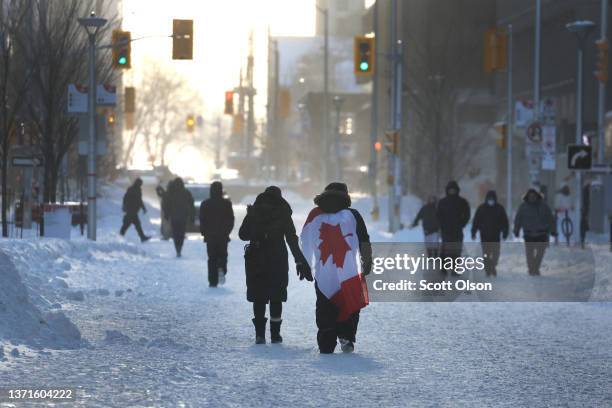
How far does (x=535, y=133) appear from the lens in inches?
1288

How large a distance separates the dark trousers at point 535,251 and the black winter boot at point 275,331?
1067 cm

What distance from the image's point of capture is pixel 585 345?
13.2 meters

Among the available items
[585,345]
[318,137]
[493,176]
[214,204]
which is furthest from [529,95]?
[585,345]

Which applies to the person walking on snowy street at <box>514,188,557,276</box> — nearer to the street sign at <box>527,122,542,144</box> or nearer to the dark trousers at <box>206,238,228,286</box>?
the dark trousers at <box>206,238,228,286</box>

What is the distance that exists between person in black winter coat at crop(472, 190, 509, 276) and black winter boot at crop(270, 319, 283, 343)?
9.88 meters

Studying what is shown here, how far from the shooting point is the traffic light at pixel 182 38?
98.9 ft

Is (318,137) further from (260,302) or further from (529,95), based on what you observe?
(260,302)

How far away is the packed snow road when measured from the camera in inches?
384

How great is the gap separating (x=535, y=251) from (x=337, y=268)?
37.2 feet

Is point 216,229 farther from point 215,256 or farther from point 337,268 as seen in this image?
point 337,268

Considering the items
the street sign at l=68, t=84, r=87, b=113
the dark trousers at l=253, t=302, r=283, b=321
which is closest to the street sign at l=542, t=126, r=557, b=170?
the street sign at l=68, t=84, r=87, b=113

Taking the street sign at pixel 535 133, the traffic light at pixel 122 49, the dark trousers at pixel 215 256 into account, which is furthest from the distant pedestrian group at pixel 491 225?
the traffic light at pixel 122 49

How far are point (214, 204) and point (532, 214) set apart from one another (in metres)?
5.77

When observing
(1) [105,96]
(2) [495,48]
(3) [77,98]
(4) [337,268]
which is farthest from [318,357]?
(2) [495,48]
